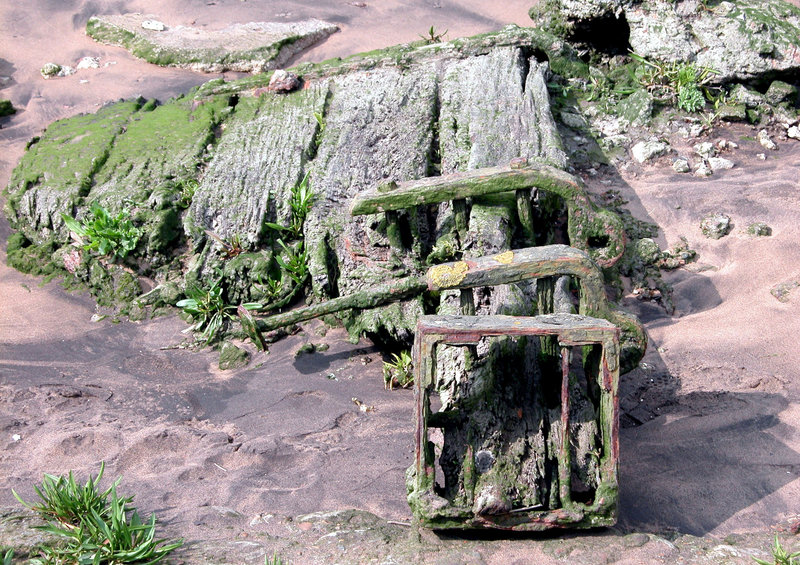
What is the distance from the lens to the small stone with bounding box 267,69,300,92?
24.2 ft

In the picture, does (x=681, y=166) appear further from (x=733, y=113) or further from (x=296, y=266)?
(x=296, y=266)

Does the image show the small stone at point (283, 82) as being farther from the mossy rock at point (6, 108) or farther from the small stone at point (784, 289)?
the small stone at point (784, 289)

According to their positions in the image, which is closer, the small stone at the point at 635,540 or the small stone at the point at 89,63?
the small stone at the point at 635,540

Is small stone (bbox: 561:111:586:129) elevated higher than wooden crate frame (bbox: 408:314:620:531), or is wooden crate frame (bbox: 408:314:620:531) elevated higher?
small stone (bbox: 561:111:586:129)

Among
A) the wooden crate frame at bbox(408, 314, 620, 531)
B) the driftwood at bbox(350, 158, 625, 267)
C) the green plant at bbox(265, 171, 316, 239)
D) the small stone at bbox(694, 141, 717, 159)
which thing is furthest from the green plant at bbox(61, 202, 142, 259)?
the small stone at bbox(694, 141, 717, 159)

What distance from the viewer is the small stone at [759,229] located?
5.86 m

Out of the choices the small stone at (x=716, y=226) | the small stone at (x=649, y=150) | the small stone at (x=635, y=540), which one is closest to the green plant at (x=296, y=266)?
Result: the small stone at (x=635, y=540)

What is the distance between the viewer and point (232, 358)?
206 inches

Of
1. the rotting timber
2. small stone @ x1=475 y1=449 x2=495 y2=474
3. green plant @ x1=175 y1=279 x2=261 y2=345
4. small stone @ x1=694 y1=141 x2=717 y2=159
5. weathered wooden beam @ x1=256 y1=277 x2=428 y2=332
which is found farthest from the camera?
small stone @ x1=694 y1=141 x2=717 y2=159

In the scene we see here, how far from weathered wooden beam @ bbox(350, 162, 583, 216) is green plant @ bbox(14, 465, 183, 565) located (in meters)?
2.30

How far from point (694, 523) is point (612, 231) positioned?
2.03 m

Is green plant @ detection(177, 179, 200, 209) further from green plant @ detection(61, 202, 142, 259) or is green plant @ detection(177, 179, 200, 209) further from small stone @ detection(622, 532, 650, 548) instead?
small stone @ detection(622, 532, 650, 548)

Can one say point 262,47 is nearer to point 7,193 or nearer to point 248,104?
point 248,104

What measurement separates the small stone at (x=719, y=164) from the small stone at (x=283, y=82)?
3893mm
